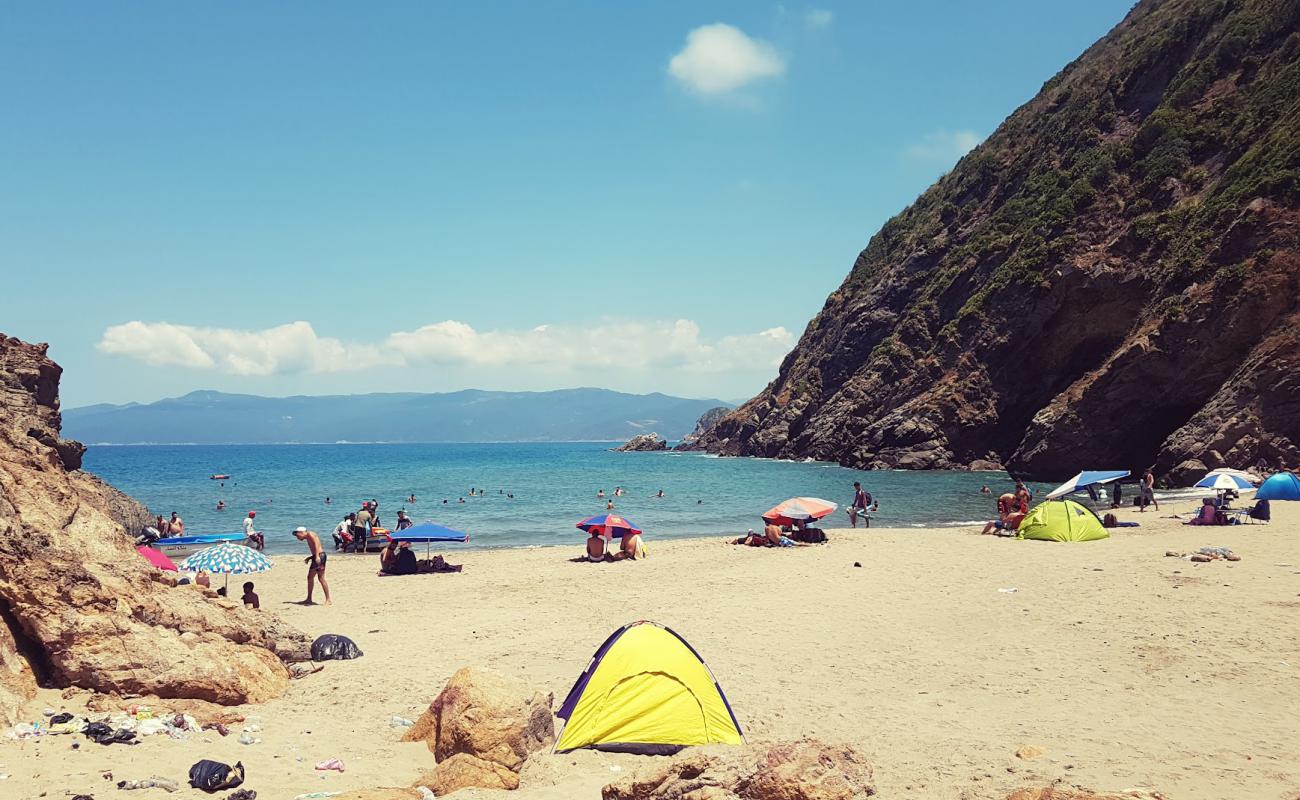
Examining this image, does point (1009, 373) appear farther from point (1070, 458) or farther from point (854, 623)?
point (854, 623)

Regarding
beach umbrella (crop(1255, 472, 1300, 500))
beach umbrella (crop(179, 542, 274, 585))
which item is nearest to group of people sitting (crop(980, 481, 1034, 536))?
beach umbrella (crop(1255, 472, 1300, 500))

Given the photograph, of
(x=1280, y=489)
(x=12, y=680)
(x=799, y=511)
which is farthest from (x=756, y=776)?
(x=1280, y=489)

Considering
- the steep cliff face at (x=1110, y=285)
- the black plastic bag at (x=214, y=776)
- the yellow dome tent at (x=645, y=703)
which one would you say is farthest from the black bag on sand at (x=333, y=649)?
the steep cliff face at (x=1110, y=285)

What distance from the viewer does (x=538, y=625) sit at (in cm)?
1477

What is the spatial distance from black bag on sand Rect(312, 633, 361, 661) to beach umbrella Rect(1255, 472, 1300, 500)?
32282mm

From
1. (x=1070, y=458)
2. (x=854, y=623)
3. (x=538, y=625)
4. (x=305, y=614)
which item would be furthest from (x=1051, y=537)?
(x=1070, y=458)

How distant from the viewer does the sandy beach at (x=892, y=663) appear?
24.1 ft

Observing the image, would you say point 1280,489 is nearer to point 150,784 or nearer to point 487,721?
point 487,721

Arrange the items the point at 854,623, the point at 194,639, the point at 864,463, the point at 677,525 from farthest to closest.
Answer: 1. the point at 864,463
2. the point at 677,525
3. the point at 854,623
4. the point at 194,639

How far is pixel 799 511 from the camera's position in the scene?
25375 millimetres

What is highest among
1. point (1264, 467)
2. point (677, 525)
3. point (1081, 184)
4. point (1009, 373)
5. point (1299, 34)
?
point (1299, 34)

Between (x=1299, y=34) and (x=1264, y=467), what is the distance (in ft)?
113

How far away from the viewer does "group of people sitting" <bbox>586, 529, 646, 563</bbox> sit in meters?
23.4

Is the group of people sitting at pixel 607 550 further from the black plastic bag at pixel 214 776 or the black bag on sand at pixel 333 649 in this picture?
the black plastic bag at pixel 214 776
